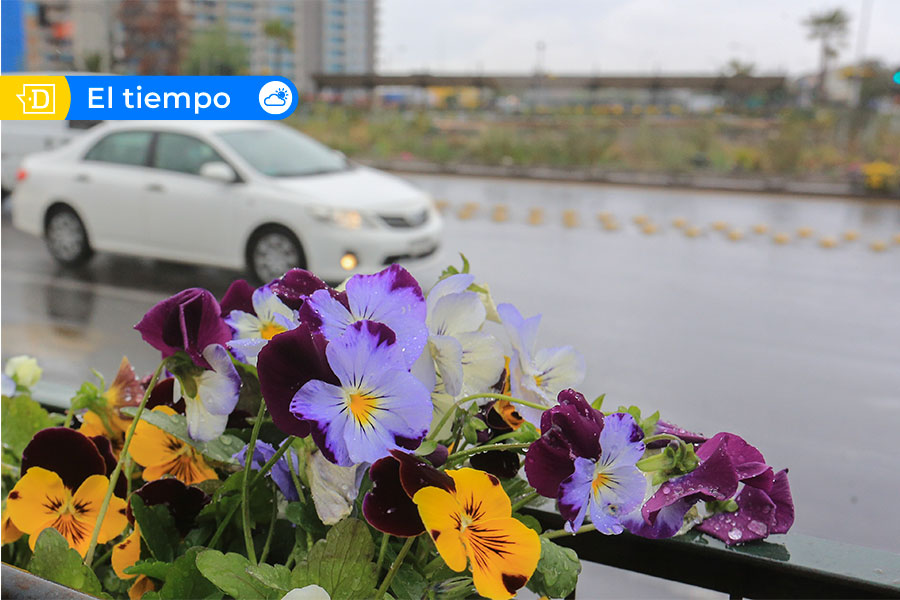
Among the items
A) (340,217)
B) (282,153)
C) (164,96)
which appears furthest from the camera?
(282,153)

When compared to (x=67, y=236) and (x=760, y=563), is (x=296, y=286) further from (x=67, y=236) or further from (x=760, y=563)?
(x=67, y=236)

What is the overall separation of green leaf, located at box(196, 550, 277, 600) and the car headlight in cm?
628

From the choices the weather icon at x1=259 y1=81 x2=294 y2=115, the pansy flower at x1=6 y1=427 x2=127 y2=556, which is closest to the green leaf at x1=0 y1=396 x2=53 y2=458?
the pansy flower at x1=6 y1=427 x2=127 y2=556

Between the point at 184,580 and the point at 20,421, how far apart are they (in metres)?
0.48

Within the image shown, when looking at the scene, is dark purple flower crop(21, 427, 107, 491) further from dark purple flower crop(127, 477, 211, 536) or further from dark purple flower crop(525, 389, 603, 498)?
dark purple flower crop(525, 389, 603, 498)

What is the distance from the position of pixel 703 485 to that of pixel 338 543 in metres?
0.31

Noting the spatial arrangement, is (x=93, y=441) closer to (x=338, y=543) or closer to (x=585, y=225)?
(x=338, y=543)

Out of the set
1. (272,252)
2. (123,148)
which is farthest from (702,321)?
(123,148)

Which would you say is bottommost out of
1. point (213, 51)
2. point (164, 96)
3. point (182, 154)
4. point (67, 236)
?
point (67, 236)

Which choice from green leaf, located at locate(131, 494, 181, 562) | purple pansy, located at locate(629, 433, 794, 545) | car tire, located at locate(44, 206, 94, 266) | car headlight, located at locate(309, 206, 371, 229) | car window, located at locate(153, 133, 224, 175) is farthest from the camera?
car tire, located at locate(44, 206, 94, 266)

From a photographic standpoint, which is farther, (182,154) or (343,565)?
(182,154)

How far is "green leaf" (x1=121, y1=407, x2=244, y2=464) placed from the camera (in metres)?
0.84

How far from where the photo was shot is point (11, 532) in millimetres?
957

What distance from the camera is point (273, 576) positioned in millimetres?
716
